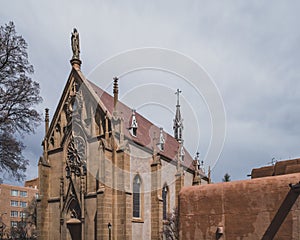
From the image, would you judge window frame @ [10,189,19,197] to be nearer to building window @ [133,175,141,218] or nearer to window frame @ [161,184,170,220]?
window frame @ [161,184,170,220]

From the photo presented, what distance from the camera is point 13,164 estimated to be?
16891mm

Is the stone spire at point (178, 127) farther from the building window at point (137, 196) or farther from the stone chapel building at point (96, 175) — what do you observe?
the building window at point (137, 196)

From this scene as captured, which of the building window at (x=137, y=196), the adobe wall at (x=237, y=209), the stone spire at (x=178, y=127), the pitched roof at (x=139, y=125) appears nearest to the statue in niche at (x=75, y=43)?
the pitched roof at (x=139, y=125)

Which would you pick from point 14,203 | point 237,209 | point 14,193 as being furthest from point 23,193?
point 237,209

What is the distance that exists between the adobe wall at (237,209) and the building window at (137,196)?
805 inches

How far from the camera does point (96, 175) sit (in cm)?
2711

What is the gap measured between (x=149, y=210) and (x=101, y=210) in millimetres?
6224

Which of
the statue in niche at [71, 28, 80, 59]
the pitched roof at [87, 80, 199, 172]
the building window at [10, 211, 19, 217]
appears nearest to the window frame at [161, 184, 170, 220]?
the pitched roof at [87, 80, 199, 172]

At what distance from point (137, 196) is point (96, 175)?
189 inches

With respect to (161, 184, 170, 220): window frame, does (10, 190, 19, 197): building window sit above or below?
below

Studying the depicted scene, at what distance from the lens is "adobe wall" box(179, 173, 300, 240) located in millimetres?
7508

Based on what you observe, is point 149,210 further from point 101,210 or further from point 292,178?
point 292,178

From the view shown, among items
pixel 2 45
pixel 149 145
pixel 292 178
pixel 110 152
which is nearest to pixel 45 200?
pixel 110 152

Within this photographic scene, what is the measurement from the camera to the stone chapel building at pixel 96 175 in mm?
26188
